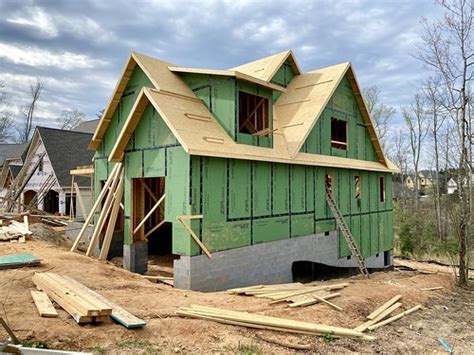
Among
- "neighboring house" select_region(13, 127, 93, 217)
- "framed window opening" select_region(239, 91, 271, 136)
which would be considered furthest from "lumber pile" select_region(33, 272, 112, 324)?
"neighboring house" select_region(13, 127, 93, 217)

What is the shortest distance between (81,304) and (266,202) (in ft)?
23.6

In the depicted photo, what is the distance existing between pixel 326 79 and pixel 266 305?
37.0ft

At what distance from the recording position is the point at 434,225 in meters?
31.6

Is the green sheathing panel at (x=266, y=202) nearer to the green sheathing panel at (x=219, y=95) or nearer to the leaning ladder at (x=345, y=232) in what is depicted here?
the leaning ladder at (x=345, y=232)

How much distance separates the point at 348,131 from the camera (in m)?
17.5

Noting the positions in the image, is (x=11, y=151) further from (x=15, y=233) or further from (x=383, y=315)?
(x=383, y=315)

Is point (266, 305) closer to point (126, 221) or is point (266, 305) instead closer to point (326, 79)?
point (126, 221)

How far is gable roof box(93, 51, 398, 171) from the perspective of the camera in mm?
10508

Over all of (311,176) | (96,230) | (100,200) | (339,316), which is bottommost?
(339,316)

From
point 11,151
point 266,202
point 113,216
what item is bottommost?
point 113,216

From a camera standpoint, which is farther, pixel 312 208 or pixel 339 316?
pixel 312 208

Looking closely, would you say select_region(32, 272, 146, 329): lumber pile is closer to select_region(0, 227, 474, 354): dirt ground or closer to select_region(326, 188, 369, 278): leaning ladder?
select_region(0, 227, 474, 354): dirt ground

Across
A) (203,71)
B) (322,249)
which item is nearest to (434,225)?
(322,249)

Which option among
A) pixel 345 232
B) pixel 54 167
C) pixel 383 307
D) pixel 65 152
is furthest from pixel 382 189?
pixel 65 152
